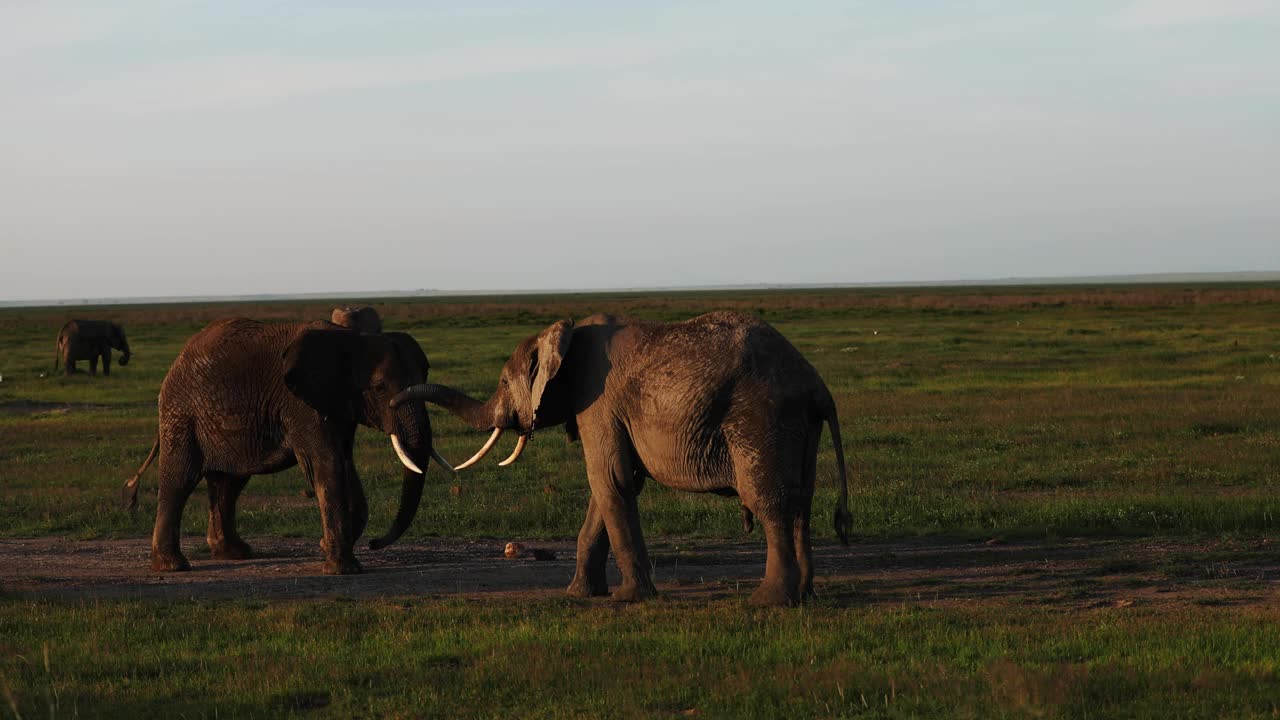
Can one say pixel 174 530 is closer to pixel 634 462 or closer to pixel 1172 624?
pixel 634 462

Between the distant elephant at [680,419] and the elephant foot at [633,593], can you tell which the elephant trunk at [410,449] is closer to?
the distant elephant at [680,419]

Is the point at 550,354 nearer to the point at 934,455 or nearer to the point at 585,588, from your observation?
the point at 585,588

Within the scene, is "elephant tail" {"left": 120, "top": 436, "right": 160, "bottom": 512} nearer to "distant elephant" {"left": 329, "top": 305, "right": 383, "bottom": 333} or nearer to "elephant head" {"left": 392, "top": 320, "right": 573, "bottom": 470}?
"distant elephant" {"left": 329, "top": 305, "right": 383, "bottom": 333}

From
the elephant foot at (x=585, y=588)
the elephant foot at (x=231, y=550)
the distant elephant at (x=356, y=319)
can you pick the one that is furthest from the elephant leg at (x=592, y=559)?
the elephant foot at (x=231, y=550)

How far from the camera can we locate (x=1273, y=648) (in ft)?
27.3

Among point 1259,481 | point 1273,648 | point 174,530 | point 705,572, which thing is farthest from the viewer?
point 1259,481

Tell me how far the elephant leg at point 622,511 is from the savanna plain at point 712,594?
0.35 meters

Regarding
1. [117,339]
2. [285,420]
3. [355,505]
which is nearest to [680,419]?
[355,505]

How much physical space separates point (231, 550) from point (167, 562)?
693 mm

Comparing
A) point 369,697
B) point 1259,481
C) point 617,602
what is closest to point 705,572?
point 617,602

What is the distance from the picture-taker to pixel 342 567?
12.0m

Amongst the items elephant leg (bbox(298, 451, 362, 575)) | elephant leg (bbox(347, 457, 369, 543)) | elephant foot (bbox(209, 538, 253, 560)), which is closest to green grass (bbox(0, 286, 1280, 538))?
elephant foot (bbox(209, 538, 253, 560))

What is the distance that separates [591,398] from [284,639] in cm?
280

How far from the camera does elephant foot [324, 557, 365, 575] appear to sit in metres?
12.1
